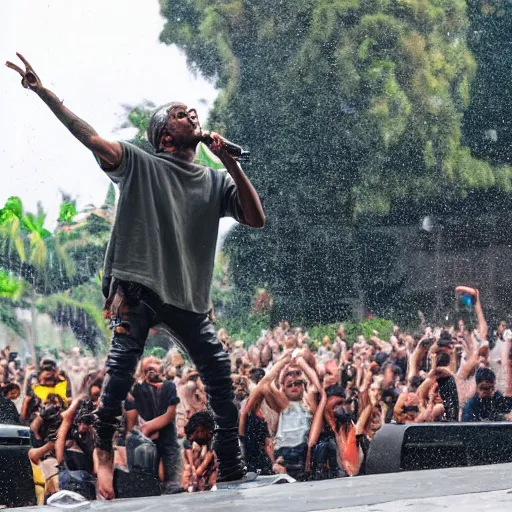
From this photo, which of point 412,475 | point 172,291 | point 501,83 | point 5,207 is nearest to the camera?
point 412,475

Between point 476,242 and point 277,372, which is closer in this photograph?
point 277,372

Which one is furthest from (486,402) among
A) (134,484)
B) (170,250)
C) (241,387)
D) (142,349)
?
(170,250)

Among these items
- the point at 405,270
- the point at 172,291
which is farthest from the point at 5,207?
the point at 405,270

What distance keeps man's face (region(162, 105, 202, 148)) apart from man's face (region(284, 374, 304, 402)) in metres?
2.10

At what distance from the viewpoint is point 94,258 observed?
17.4 ft

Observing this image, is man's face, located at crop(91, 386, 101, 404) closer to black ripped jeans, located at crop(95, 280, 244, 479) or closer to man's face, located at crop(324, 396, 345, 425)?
black ripped jeans, located at crop(95, 280, 244, 479)

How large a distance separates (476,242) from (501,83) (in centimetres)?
100

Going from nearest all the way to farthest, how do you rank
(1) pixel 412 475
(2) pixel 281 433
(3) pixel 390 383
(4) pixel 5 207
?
1. (1) pixel 412 475
2. (4) pixel 5 207
3. (2) pixel 281 433
4. (3) pixel 390 383

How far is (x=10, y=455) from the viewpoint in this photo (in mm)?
3176

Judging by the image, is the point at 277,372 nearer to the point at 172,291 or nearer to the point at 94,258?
the point at 94,258

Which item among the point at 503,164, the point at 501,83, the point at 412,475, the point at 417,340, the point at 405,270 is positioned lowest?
the point at 412,475

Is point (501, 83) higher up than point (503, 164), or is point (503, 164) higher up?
point (501, 83)

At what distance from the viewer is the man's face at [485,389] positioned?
6.56m

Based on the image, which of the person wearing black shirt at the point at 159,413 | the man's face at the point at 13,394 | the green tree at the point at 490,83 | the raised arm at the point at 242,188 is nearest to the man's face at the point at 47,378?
the man's face at the point at 13,394
